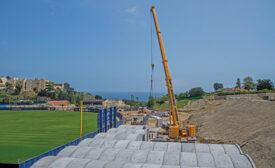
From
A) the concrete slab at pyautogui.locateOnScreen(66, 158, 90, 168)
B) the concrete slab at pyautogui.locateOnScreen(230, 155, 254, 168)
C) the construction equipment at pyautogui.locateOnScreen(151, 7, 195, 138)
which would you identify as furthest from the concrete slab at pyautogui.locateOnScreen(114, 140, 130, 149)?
the construction equipment at pyautogui.locateOnScreen(151, 7, 195, 138)

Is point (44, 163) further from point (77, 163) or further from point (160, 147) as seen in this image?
point (160, 147)

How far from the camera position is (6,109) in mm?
61750

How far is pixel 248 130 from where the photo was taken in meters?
26.0

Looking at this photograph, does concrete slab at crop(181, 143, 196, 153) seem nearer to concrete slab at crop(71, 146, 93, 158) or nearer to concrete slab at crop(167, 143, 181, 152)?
concrete slab at crop(167, 143, 181, 152)

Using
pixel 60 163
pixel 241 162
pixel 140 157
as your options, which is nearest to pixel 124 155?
pixel 140 157

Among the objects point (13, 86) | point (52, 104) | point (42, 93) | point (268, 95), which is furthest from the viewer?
point (13, 86)

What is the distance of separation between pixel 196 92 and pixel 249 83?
2425 cm

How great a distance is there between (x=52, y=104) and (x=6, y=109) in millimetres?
28047

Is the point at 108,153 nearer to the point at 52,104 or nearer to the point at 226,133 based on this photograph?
the point at 226,133

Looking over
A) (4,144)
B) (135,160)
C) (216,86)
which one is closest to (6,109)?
(4,144)

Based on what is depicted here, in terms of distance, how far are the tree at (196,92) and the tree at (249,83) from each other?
769 inches

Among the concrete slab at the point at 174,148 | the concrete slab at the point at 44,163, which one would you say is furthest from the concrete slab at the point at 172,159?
the concrete slab at the point at 44,163

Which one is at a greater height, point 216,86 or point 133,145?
point 216,86

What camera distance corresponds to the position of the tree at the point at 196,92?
95.4 metres
